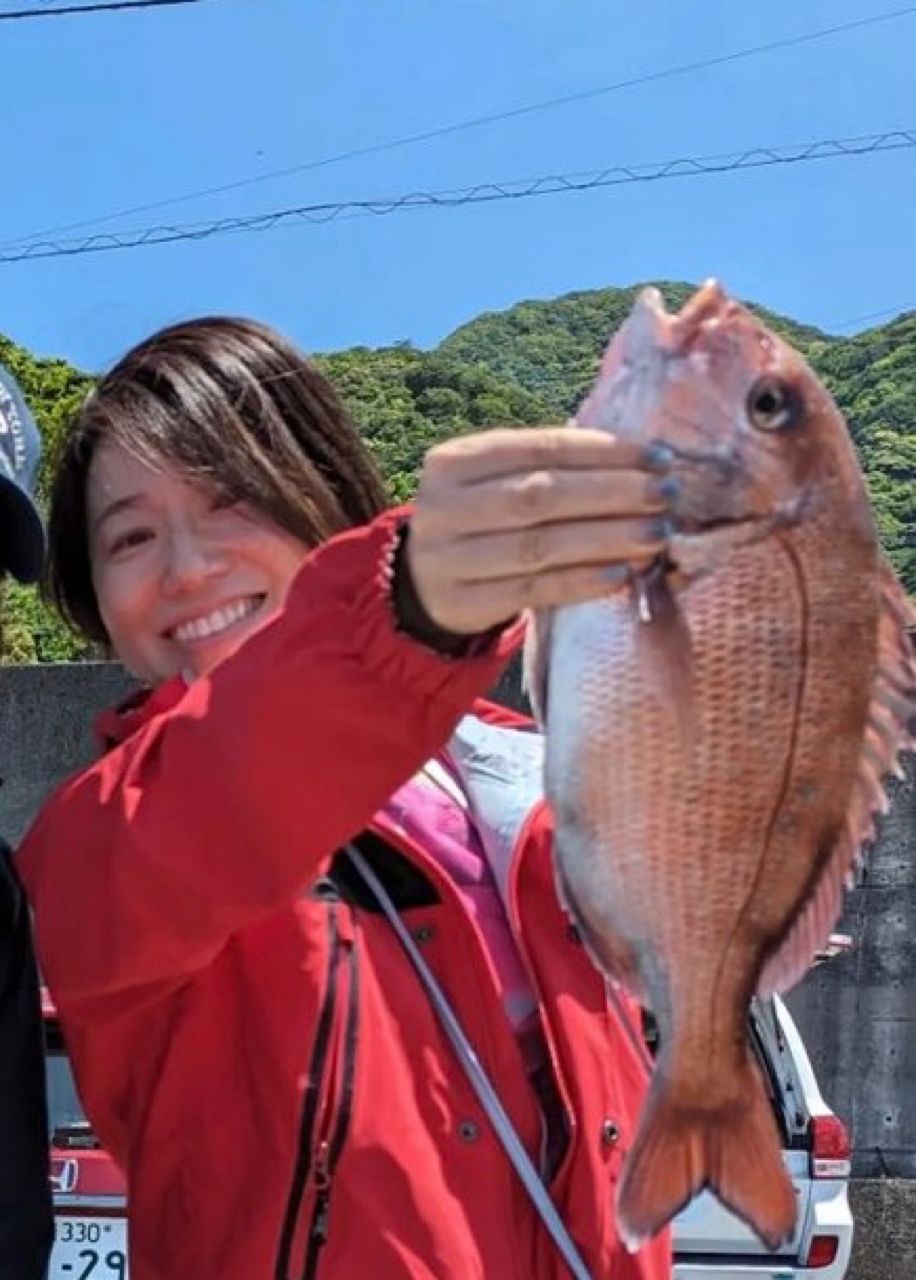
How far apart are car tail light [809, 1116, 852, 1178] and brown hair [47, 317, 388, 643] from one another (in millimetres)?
4010

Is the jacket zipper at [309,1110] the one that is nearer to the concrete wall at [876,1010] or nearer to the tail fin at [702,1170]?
the tail fin at [702,1170]

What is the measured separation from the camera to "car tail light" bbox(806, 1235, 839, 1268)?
5430mm

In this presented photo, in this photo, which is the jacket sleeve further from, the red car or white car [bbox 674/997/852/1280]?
white car [bbox 674/997/852/1280]

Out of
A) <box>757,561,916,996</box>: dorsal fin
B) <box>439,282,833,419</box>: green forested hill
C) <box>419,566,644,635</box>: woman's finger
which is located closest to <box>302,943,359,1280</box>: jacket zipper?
<box>757,561,916,996</box>: dorsal fin

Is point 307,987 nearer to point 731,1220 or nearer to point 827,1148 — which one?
point 731,1220

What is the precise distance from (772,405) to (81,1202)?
169 inches

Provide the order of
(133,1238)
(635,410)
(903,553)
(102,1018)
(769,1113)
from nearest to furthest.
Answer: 1. (635,410)
2. (769,1113)
3. (102,1018)
4. (133,1238)
5. (903,553)

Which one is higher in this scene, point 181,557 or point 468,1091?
point 181,557

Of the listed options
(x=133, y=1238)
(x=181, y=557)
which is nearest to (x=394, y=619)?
(x=181, y=557)

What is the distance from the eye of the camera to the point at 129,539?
189 cm

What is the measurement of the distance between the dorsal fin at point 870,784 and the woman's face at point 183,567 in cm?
65

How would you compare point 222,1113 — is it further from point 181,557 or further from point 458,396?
point 458,396

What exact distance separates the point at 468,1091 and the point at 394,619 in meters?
0.54

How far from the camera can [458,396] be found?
26.0 metres
